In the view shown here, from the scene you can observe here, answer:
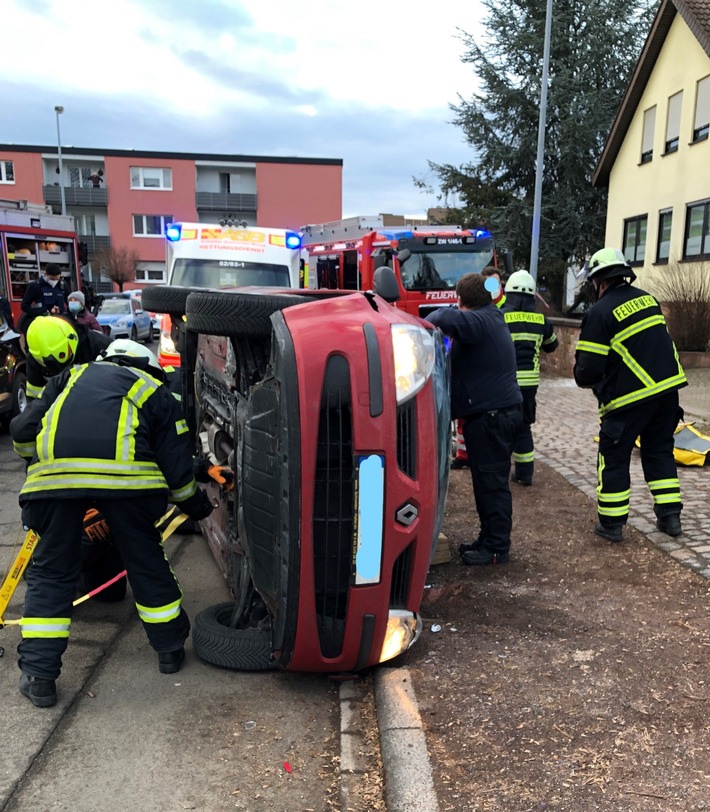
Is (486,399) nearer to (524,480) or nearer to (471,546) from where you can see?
(471,546)

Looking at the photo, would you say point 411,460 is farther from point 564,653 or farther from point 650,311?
point 650,311

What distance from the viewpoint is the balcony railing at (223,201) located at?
44.4 m

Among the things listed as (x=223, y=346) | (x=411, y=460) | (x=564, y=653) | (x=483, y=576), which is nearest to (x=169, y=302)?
(x=223, y=346)

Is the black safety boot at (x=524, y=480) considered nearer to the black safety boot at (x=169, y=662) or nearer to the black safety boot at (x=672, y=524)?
the black safety boot at (x=672, y=524)

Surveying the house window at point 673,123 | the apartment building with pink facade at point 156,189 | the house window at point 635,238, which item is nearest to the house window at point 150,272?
the apartment building with pink facade at point 156,189

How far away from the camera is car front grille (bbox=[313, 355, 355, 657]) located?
8.84 feet

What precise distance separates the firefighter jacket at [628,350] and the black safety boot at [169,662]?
3082mm

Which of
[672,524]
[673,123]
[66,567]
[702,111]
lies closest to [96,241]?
[673,123]

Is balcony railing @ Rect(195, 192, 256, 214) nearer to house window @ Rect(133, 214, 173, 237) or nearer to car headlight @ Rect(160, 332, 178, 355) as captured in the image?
house window @ Rect(133, 214, 173, 237)

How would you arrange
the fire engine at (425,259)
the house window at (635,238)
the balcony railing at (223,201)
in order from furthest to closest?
the balcony railing at (223,201)
the house window at (635,238)
the fire engine at (425,259)

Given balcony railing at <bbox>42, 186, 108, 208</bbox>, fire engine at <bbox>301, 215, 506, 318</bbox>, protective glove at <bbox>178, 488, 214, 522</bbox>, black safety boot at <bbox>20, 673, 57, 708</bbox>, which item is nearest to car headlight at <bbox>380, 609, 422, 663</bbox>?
protective glove at <bbox>178, 488, 214, 522</bbox>

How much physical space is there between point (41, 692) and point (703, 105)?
68.8 ft

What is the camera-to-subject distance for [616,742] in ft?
8.79

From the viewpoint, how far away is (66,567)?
3240mm
